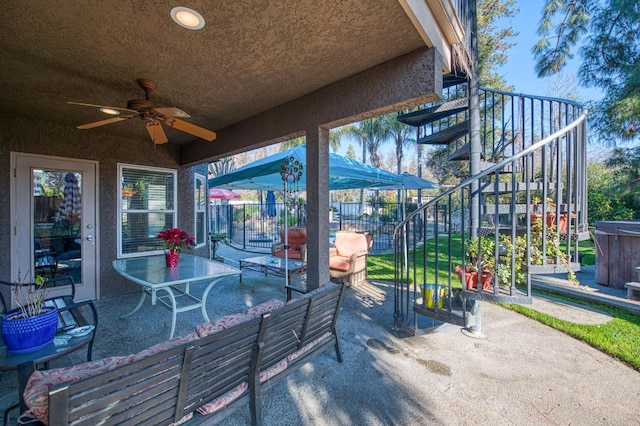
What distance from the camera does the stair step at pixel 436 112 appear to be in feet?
11.3

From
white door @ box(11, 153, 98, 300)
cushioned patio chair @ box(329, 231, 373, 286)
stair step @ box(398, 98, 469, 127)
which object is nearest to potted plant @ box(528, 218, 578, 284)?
stair step @ box(398, 98, 469, 127)

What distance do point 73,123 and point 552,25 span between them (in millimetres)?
10947

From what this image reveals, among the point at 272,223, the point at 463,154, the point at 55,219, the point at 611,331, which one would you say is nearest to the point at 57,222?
the point at 55,219

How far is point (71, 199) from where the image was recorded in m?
4.16

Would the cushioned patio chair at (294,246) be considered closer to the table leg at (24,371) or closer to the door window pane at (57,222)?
the door window pane at (57,222)

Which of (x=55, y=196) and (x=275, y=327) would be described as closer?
(x=275, y=327)

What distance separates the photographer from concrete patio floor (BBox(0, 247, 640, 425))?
191 cm

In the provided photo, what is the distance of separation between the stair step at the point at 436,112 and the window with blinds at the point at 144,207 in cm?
416

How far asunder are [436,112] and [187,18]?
2.92 metres

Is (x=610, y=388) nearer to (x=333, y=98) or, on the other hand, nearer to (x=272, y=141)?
(x=333, y=98)

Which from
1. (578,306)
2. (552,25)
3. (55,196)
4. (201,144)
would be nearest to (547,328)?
(578,306)

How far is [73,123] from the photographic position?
3.99 metres

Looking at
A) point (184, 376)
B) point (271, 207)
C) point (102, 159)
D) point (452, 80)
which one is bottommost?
point (184, 376)

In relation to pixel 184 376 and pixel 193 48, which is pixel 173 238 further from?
pixel 184 376
